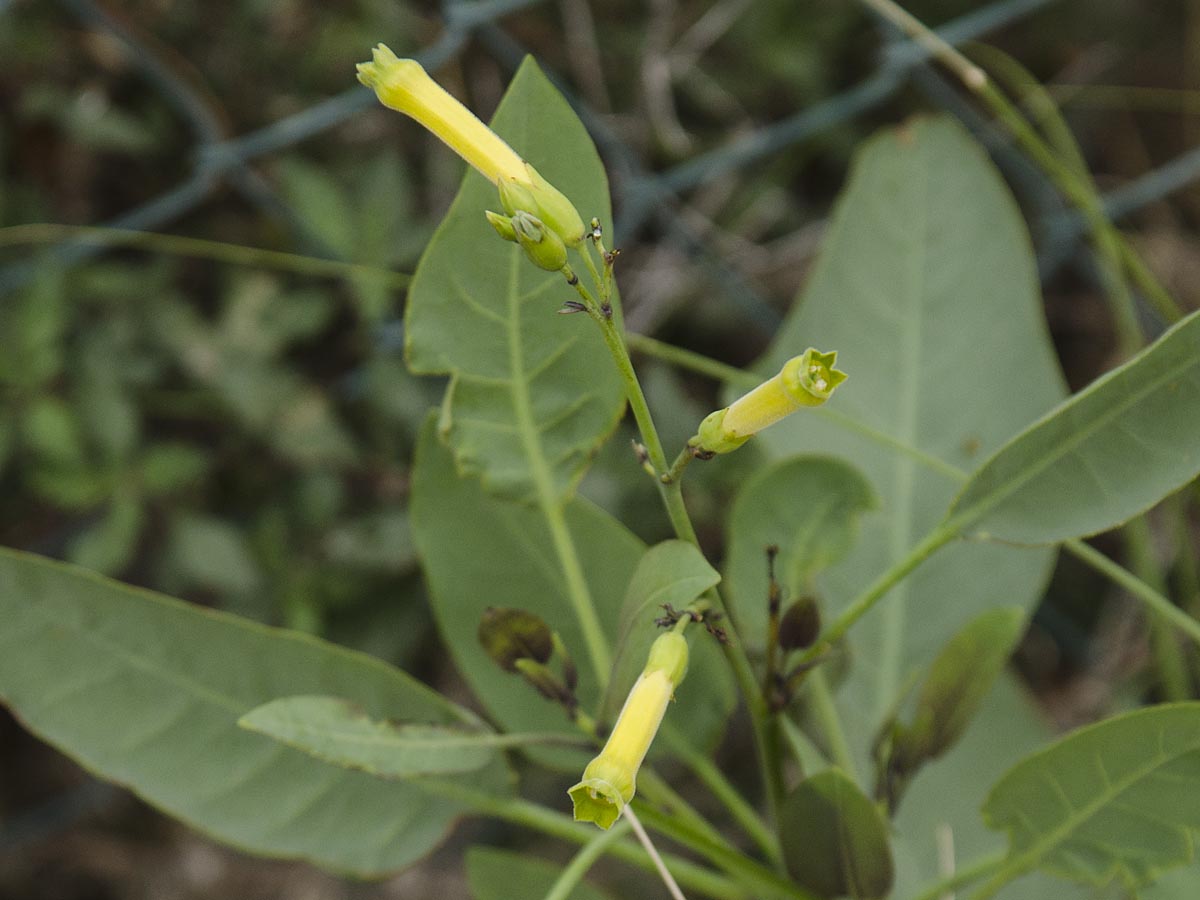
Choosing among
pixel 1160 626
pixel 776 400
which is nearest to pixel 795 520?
pixel 776 400

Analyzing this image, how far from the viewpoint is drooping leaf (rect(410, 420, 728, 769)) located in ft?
2.02

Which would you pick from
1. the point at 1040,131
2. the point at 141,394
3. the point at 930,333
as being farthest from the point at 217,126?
the point at 1040,131

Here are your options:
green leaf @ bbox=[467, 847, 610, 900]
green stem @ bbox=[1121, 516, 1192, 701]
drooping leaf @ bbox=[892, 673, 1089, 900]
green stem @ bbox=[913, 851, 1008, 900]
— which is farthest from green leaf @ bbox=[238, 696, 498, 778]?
green stem @ bbox=[1121, 516, 1192, 701]

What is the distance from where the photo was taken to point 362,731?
0.50m

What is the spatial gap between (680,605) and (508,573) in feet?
0.78

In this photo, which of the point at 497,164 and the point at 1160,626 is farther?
the point at 1160,626

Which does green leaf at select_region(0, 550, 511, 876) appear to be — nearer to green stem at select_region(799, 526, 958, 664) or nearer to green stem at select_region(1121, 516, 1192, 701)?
green stem at select_region(799, 526, 958, 664)

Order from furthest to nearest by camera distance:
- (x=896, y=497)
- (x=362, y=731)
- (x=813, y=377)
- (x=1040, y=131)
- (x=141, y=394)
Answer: (x=1040, y=131) → (x=141, y=394) → (x=896, y=497) → (x=362, y=731) → (x=813, y=377)

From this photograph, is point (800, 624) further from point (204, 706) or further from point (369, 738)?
point (204, 706)

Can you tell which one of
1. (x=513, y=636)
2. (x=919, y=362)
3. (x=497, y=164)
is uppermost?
(x=919, y=362)

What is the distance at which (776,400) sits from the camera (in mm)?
368

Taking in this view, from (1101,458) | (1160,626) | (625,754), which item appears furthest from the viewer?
(1160,626)

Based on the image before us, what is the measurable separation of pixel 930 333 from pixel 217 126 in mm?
705

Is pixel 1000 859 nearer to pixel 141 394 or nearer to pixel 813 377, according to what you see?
pixel 813 377
